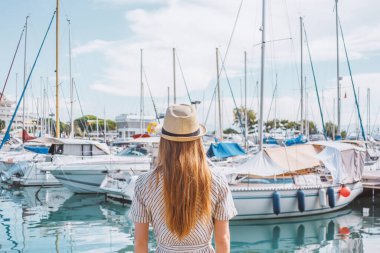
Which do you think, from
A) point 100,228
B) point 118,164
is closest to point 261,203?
point 100,228

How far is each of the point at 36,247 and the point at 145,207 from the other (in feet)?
31.3

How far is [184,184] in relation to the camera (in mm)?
2090

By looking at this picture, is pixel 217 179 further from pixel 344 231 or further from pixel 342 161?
pixel 342 161

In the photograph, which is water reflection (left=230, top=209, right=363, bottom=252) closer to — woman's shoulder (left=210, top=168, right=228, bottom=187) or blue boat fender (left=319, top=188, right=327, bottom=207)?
blue boat fender (left=319, top=188, right=327, bottom=207)

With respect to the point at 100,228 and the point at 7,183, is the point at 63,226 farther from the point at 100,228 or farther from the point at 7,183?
the point at 7,183

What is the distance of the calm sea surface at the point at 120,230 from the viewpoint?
35.1 ft

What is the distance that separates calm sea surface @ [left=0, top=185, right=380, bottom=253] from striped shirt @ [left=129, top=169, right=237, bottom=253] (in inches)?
309

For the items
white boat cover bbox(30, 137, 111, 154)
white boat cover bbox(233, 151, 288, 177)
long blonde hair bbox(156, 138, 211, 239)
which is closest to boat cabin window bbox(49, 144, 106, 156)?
white boat cover bbox(30, 137, 111, 154)

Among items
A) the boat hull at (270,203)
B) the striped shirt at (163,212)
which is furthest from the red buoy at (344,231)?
the striped shirt at (163,212)

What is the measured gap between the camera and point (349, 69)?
28562mm

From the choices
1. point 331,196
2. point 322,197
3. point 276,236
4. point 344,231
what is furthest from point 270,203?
point 331,196

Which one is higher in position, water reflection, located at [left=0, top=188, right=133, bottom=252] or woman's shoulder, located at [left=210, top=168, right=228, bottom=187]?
woman's shoulder, located at [left=210, top=168, right=228, bottom=187]

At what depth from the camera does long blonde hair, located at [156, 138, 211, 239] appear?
2094mm

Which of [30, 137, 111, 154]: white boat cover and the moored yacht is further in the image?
[30, 137, 111, 154]: white boat cover
